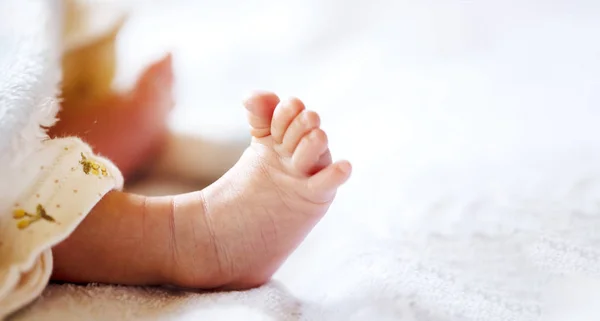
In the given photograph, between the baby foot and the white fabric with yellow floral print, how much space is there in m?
0.07

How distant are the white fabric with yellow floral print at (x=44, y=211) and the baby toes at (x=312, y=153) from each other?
14 centimetres

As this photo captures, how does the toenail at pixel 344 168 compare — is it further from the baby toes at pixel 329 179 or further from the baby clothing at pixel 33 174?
the baby clothing at pixel 33 174

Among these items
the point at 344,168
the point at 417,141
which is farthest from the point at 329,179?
the point at 417,141

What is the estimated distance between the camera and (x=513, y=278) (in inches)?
20.1

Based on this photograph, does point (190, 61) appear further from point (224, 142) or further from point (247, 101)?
point (247, 101)

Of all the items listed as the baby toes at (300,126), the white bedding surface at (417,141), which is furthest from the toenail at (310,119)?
the white bedding surface at (417,141)

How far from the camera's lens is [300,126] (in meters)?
Result: 0.49

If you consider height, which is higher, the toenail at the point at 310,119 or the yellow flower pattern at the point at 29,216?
the toenail at the point at 310,119

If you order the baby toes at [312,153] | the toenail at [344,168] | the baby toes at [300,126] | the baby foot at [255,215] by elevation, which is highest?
the baby toes at [300,126]

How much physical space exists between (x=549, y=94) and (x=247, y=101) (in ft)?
0.93

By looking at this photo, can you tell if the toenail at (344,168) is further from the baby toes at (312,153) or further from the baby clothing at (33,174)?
the baby clothing at (33,174)

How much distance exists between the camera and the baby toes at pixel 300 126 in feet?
1.59

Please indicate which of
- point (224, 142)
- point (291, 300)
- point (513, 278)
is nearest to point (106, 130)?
point (224, 142)

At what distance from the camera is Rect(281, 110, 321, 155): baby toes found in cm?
48
